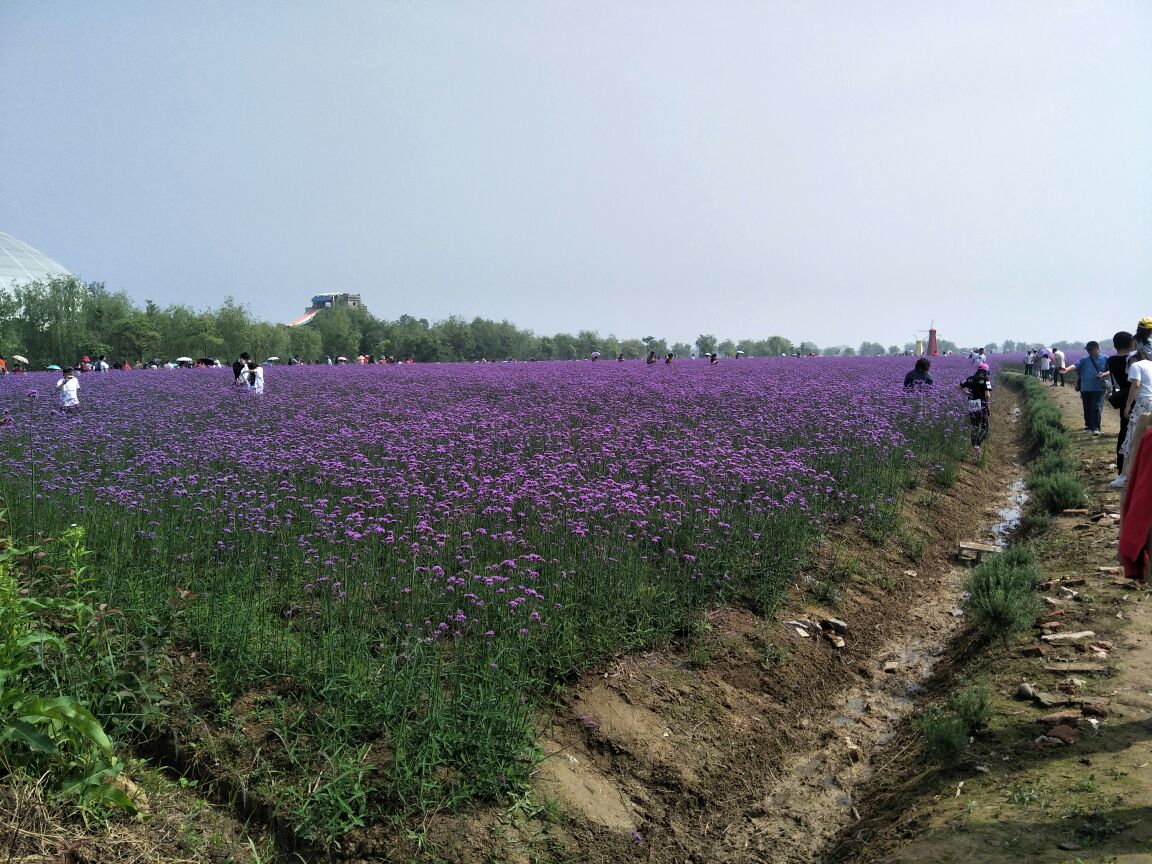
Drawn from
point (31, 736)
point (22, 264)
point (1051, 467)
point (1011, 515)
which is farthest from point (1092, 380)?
point (22, 264)

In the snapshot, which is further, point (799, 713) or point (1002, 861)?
point (799, 713)

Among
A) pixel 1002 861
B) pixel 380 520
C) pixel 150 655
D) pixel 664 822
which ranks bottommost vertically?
pixel 664 822

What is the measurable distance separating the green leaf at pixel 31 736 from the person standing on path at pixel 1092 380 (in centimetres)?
1369

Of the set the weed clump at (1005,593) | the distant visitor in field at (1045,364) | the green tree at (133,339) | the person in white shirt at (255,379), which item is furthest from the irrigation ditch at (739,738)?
the green tree at (133,339)

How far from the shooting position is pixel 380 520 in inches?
238

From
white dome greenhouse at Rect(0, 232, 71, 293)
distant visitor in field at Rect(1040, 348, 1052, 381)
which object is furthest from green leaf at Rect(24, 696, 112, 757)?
white dome greenhouse at Rect(0, 232, 71, 293)

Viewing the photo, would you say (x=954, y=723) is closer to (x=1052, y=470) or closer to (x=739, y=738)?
(x=739, y=738)

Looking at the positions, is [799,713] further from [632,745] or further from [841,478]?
[841,478]

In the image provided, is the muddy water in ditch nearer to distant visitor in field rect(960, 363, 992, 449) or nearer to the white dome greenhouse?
distant visitor in field rect(960, 363, 992, 449)

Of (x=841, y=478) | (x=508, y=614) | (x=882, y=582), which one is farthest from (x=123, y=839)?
(x=841, y=478)

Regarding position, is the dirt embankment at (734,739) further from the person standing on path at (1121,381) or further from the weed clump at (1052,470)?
the person standing on path at (1121,381)

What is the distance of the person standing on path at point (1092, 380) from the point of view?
41.0ft

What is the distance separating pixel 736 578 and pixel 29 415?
13.6m

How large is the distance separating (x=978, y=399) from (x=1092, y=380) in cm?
244
